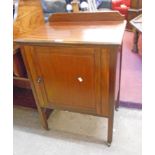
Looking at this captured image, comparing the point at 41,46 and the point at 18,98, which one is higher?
the point at 41,46

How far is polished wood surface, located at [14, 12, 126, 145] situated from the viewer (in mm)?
1055

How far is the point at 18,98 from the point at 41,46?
97cm

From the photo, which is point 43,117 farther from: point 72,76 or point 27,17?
point 27,17

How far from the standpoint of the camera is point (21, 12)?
1.42 metres

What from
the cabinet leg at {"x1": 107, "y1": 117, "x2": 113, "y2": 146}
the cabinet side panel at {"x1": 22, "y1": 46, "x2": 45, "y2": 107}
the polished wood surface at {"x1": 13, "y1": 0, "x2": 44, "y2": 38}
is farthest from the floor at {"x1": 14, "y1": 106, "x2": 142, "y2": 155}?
the polished wood surface at {"x1": 13, "y1": 0, "x2": 44, "y2": 38}

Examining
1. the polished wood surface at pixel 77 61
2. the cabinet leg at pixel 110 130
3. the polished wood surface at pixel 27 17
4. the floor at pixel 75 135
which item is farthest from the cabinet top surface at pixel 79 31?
the floor at pixel 75 135

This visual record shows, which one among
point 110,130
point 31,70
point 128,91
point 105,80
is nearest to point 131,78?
point 128,91

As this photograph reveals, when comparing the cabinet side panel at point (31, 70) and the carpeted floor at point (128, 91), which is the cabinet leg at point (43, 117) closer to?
the cabinet side panel at point (31, 70)

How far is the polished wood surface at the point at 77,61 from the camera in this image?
41.5 inches

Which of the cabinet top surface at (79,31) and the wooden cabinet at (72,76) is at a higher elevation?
the cabinet top surface at (79,31)

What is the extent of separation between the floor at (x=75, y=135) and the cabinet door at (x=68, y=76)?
1.07ft

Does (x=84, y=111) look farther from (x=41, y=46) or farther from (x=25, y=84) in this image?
(x=25, y=84)

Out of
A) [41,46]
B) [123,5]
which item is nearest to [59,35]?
[41,46]

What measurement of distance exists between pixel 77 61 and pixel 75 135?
2.34 ft
